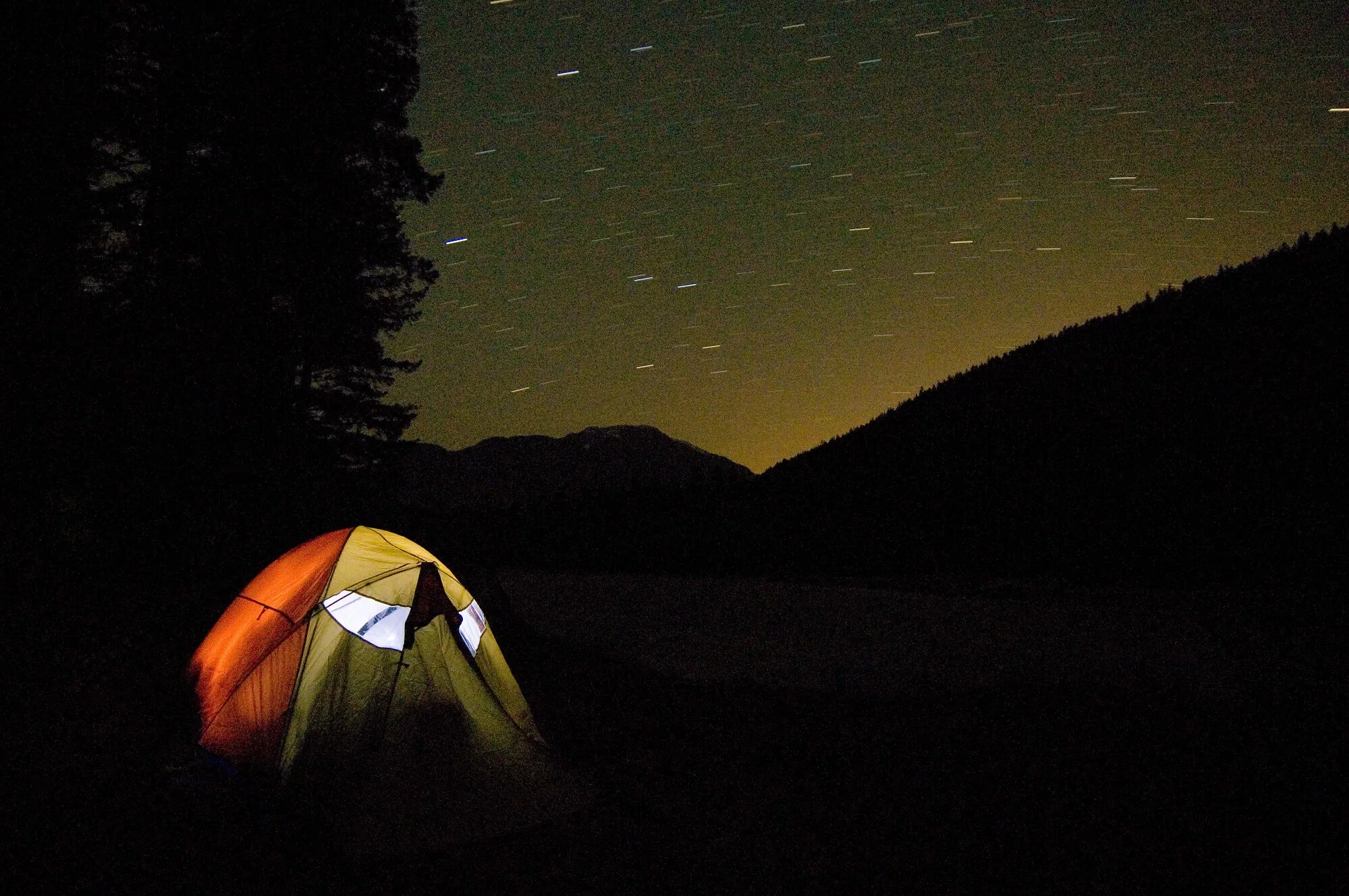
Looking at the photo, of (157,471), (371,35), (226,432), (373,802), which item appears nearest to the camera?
(373,802)

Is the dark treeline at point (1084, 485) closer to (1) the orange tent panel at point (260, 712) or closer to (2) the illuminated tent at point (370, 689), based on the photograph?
(2) the illuminated tent at point (370, 689)

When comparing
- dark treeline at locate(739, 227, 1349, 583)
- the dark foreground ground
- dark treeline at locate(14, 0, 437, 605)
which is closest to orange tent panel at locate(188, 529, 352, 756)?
the dark foreground ground

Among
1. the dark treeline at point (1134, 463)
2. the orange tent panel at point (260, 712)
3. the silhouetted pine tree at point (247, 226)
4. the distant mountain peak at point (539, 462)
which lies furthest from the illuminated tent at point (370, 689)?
the distant mountain peak at point (539, 462)

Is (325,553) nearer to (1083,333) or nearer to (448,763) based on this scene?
(448,763)

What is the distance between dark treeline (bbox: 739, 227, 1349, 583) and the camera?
13.5 m

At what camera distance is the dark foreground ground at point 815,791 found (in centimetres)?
402

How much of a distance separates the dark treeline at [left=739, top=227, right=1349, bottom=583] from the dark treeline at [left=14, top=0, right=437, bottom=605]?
33.6 feet

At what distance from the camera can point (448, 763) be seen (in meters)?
4.74

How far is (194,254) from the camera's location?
43.5 feet

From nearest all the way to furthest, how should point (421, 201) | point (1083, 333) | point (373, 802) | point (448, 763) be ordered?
point (373, 802) < point (448, 763) < point (421, 201) < point (1083, 333)

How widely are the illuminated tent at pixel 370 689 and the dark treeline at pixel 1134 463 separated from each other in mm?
11655

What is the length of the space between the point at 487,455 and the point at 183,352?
17475cm

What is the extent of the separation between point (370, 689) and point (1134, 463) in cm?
1700

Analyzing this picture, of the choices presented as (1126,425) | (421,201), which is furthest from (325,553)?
(1126,425)
